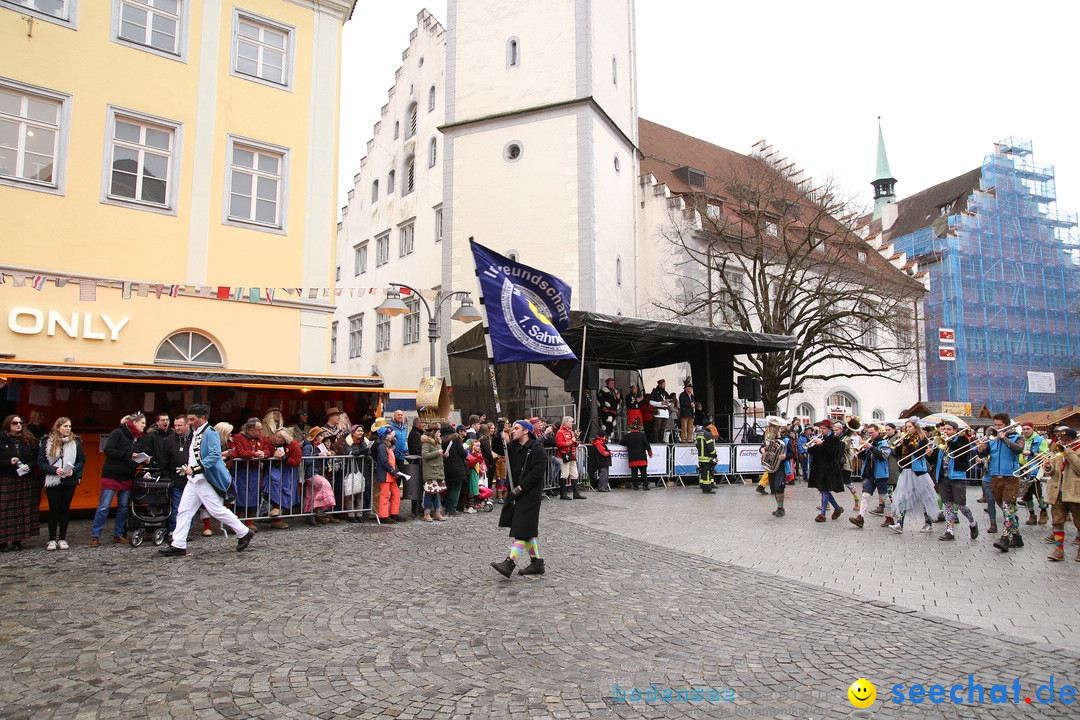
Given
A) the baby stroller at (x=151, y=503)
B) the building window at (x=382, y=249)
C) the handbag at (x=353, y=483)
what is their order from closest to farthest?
the baby stroller at (x=151, y=503)
the handbag at (x=353, y=483)
the building window at (x=382, y=249)

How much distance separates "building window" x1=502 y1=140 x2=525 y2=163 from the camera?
1128 inches

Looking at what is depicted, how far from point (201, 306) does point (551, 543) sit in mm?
10285

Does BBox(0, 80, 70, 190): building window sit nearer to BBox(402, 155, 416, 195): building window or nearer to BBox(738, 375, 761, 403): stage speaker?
BBox(738, 375, 761, 403): stage speaker

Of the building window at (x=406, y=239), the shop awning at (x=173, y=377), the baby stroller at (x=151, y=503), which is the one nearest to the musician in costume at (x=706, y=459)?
the shop awning at (x=173, y=377)

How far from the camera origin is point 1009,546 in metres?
10.1

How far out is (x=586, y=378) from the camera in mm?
19203

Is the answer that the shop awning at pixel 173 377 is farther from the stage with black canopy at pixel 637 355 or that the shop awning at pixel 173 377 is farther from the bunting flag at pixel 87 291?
the stage with black canopy at pixel 637 355

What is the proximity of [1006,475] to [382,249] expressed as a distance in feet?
108

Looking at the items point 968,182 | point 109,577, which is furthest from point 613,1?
point 968,182

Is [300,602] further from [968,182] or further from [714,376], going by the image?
[968,182]

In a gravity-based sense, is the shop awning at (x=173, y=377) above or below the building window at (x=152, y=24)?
below

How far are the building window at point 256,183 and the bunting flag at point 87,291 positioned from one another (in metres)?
3.19

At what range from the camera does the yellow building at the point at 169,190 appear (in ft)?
47.3

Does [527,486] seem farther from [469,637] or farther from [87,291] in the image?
[87,291]
